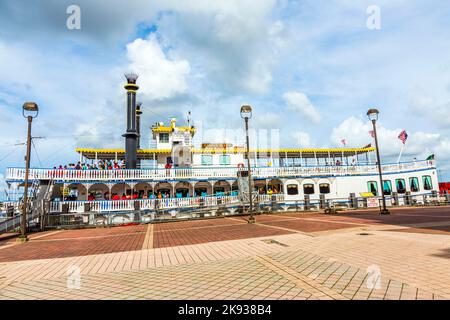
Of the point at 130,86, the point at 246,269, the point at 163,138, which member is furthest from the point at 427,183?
the point at 130,86

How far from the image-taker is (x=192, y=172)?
24203 mm

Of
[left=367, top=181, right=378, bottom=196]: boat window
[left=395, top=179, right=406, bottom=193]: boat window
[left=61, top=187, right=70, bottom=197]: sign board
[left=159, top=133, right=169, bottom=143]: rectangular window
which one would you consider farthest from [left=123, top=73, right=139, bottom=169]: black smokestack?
[left=395, top=179, right=406, bottom=193]: boat window

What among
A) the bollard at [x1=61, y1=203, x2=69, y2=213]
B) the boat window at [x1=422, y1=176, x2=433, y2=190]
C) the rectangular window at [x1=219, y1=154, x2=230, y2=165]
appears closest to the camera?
the bollard at [x1=61, y1=203, x2=69, y2=213]

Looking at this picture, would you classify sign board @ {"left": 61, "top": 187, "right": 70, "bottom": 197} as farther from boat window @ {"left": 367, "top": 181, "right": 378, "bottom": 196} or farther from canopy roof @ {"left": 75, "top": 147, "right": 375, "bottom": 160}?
boat window @ {"left": 367, "top": 181, "right": 378, "bottom": 196}

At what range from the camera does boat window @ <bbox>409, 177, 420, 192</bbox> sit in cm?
2738

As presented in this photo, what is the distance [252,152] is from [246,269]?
26.1 metres

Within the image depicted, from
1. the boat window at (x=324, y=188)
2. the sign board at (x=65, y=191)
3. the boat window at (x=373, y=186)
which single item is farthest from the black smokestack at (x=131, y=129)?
the boat window at (x=373, y=186)

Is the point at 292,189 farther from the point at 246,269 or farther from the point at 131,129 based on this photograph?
the point at 246,269

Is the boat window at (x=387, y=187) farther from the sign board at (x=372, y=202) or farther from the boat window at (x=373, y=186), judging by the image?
the sign board at (x=372, y=202)

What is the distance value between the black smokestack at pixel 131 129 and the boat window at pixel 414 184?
3002 cm

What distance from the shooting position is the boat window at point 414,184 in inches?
1078

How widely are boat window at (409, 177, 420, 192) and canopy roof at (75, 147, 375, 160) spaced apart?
20.6ft
